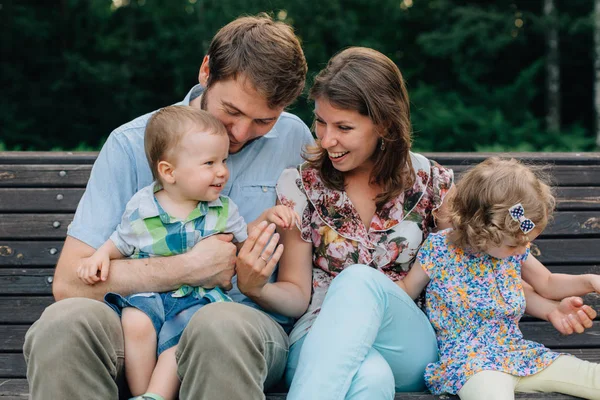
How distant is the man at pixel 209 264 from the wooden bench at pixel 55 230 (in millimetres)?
566

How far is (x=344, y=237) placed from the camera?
2852mm

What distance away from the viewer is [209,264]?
257cm

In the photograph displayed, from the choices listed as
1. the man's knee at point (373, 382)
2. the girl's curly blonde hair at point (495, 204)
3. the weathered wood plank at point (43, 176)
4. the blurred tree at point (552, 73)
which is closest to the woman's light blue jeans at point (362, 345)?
the man's knee at point (373, 382)

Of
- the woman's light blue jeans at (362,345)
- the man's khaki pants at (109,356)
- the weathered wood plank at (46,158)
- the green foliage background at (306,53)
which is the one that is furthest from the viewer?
the green foliage background at (306,53)

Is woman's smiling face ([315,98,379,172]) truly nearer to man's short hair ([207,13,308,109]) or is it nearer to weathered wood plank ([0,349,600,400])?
man's short hair ([207,13,308,109])

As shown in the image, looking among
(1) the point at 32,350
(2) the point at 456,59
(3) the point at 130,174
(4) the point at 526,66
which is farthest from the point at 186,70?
(1) the point at 32,350

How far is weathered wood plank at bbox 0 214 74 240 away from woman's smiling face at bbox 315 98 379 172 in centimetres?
121

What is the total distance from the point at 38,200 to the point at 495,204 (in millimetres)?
1876

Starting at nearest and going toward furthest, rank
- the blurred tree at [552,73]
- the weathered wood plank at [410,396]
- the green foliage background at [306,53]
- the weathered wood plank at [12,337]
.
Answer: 1. the weathered wood plank at [410,396]
2. the weathered wood plank at [12,337]
3. the blurred tree at [552,73]
4. the green foliage background at [306,53]

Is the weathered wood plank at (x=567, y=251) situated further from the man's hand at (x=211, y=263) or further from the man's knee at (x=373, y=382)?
the man's hand at (x=211, y=263)

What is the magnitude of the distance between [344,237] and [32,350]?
1.16 m

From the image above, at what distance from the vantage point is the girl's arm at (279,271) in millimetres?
2562

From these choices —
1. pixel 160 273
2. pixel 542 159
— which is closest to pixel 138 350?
pixel 160 273

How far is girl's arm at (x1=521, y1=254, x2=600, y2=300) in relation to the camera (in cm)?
266
